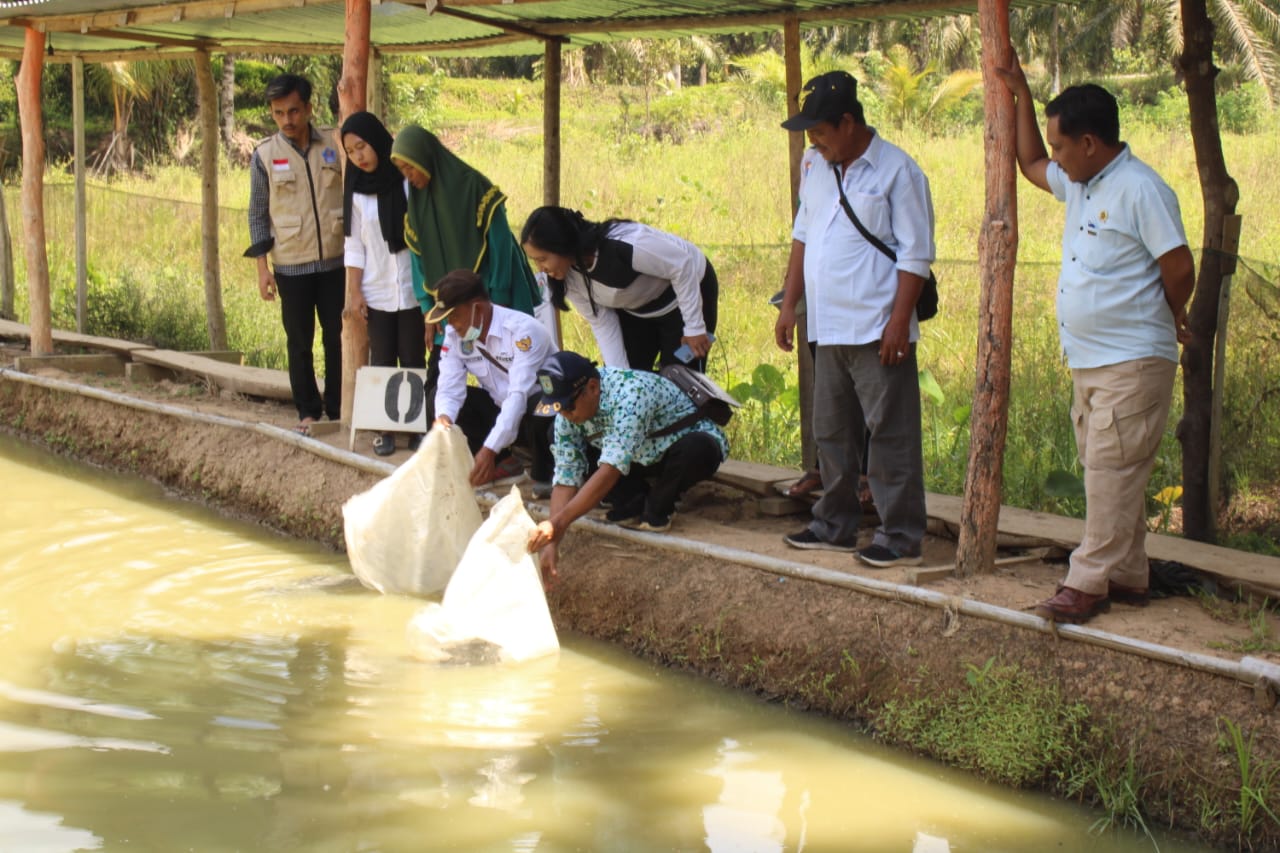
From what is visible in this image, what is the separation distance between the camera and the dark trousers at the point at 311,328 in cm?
768

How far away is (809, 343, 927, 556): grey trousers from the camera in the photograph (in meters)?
5.04

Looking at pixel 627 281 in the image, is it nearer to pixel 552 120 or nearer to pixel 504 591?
pixel 504 591

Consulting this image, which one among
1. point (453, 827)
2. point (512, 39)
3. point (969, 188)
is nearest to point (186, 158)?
point (969, 188)

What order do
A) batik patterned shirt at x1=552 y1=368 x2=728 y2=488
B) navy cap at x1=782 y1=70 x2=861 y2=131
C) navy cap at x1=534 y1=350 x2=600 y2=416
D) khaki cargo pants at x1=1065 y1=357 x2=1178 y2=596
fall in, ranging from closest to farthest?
khaki cargo pants at x1=1065 y1=357 x2=1178 y2=596 → navy cap at x1=782 y1=70 x2=861 y2=131 → navy cap at x1=534 y1=350 x2=600 y2=416 → batik patterned shirt at x1=552 y1=368 x2=728 y2=488

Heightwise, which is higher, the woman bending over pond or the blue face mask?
the woman bending over pond

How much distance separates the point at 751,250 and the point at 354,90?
4549 mm

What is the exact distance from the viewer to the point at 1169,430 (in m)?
7.20

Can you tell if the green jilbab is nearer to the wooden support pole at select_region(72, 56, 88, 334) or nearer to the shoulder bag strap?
the shoulder bag strap

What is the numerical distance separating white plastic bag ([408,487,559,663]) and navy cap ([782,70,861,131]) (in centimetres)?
171

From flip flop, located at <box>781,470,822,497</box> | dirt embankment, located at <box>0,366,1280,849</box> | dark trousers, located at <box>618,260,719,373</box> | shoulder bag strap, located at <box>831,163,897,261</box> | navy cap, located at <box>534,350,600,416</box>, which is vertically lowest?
dirt embankment, located at <box>0,366,1280,849</box>

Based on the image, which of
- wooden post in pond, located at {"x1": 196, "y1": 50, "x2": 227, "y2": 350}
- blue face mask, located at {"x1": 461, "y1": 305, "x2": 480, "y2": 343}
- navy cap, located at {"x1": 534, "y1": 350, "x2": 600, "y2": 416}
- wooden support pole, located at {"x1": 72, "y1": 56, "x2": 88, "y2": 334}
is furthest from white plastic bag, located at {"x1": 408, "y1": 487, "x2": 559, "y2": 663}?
wooden support pole, located at {"x1": 72, "y1": 56, "x2": 88, "y2": 334}

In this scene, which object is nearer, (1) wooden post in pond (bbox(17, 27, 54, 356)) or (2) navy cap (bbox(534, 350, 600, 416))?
(2) navy cap (bbox(534, 350, 600, 416))

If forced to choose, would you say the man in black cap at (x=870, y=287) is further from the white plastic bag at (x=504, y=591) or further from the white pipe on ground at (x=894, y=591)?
the white plastic bag at (x=504, y=591)

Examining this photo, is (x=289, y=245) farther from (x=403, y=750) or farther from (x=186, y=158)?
(x=186, y=158)
